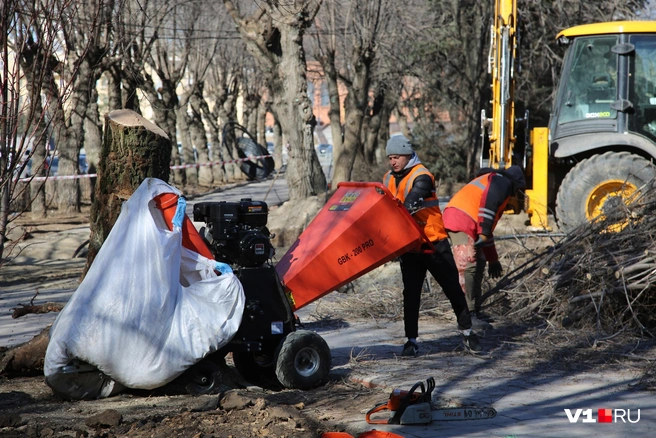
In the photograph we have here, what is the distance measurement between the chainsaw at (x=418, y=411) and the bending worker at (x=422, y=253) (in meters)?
1.72

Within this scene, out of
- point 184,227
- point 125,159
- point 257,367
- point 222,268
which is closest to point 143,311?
point 222,268

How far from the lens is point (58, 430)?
441cm

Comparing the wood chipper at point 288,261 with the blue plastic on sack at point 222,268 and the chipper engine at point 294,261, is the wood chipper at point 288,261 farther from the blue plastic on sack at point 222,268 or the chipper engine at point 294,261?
the blue plastic on sack at point 222,268

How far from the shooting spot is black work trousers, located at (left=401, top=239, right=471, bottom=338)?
6.52 metres

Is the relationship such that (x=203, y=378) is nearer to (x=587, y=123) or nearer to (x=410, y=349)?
(x=410, y=349)

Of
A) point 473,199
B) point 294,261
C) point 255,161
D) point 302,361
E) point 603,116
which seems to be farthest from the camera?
point 255,161

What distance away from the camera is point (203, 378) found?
17.7ft

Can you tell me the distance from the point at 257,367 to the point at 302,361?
422mm

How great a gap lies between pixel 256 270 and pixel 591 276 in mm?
3394

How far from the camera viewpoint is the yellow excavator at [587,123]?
37.7 feet

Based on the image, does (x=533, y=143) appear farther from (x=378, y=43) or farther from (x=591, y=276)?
(x=378, y=43)

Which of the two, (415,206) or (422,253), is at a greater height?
(415,206)

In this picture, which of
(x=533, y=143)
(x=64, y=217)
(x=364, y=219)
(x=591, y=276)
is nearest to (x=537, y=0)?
(x=533, y=143)

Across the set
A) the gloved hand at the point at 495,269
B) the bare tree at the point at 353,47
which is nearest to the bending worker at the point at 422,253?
the gloved hand at the point at 495,269
